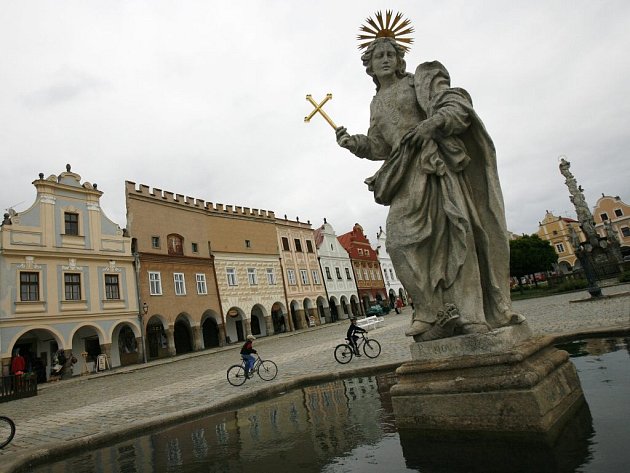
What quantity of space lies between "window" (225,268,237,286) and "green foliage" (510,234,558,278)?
88.9ft

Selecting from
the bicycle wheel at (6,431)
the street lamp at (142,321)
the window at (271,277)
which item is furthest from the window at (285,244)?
the bicycle wheel at (6,431)

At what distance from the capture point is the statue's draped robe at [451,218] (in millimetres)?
2797

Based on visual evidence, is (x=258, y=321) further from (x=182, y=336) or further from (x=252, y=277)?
(x=182, y=336)

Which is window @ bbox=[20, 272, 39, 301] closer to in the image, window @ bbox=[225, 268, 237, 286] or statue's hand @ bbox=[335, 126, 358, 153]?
window @ bbox=[225, 268, 237, 286]

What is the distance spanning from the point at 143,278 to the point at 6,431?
21679 millimetres

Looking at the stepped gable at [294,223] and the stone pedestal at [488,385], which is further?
the stepped gable at [294,223]

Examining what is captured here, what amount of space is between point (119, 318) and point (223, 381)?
17.8 m

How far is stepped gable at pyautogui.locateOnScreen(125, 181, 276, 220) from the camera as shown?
93.8 feet

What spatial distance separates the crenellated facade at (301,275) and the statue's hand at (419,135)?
3548 cm

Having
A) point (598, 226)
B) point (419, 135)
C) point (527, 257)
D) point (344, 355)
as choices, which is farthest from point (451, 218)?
point (598, 226)

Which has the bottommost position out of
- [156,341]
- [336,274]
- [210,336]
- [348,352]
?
[348,352]

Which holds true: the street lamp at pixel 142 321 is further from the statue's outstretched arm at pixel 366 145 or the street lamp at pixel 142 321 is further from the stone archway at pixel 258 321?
the statue's outstretched arm at pixel 366 145

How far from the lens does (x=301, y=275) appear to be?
4053cm

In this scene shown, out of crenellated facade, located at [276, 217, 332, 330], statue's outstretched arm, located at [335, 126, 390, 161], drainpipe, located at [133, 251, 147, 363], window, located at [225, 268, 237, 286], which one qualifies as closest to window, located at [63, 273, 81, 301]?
drainpipe, located at [133, 251, 147, 363]
